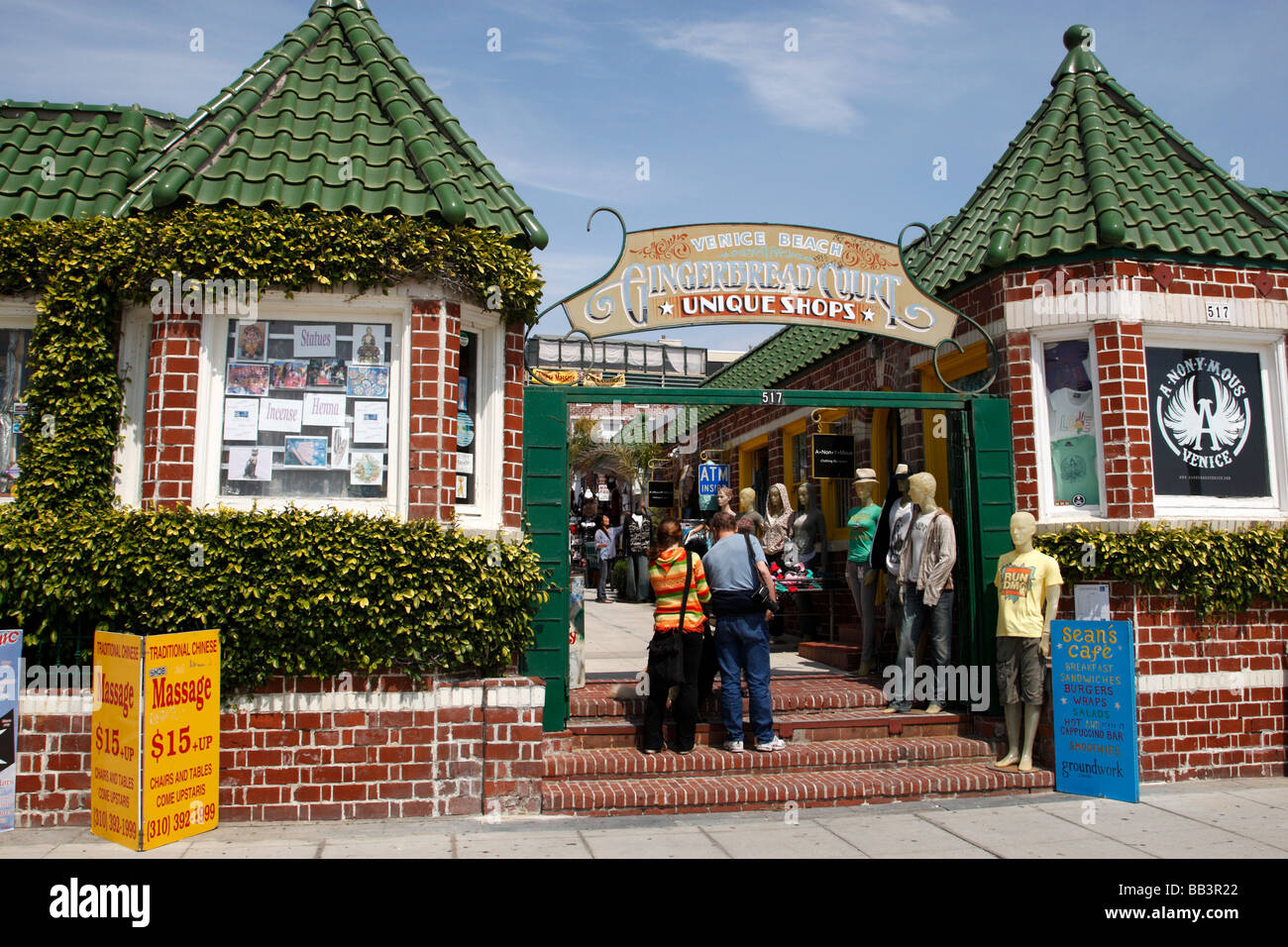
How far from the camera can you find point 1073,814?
6414 mm

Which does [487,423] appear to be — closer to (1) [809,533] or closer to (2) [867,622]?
(2) [867,622]

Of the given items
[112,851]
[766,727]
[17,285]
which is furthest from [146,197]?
[766,727]

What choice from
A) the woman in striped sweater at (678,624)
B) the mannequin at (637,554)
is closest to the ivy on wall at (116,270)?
the woman in striped sweater at (678,624)

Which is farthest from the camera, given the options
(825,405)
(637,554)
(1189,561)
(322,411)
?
(637,554)

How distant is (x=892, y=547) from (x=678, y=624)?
7.74 feet

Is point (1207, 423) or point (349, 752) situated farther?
point (1207, 423)

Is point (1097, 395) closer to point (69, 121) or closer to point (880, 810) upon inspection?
point (880, 810)

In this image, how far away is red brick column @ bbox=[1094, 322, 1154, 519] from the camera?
7.38m

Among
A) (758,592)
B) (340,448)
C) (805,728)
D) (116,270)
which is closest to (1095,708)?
(805,728)

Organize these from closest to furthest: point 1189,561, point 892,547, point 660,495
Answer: point 1189,561 < point 892,547 < point 660,495

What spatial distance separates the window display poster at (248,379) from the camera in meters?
6.57

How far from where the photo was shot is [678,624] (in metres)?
7.04

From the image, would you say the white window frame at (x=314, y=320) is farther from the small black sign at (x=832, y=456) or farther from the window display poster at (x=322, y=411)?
the small black sign at (x=832, y=456)

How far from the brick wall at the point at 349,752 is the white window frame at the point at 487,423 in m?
1.23
